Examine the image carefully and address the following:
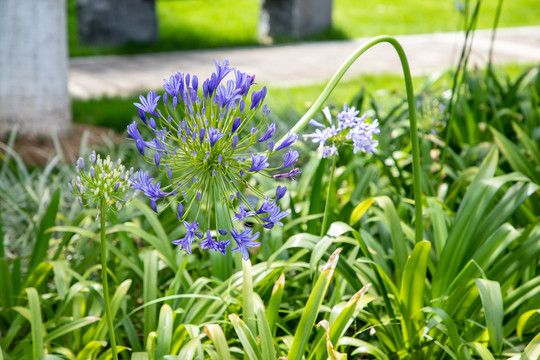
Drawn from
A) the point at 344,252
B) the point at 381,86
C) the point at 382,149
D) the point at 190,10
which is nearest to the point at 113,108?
the point at 381,86

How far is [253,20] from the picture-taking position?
11008mm

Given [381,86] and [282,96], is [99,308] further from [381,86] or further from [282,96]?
[381,86]

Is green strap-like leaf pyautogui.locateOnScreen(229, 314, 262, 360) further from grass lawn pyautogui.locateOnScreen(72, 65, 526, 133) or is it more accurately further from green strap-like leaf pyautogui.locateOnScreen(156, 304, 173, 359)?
grass lawn pyautogui.locateOnScreen(72, 65, 526, 133)

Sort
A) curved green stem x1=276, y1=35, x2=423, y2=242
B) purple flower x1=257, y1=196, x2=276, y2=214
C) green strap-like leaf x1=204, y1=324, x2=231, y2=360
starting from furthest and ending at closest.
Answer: green strap-like leaf x1=204, y1=324, x2=231, y2=360 → curved green stem x1=276, y1=35, x2=423, y2=242 → purple flower x1=257, y1=196, x2=276, y2=214

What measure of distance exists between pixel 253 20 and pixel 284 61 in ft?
9.44

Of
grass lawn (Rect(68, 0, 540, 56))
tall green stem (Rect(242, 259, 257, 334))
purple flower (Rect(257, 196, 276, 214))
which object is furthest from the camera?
grass lawn (Rect(68, 0, 540, 56))

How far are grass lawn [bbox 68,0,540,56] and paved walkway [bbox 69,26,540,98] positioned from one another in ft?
1.39

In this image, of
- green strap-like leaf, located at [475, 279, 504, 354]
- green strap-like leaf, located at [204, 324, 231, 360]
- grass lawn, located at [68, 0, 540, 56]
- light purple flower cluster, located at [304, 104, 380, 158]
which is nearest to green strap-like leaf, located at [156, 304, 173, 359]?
green strap-like leaf, located at [204, 324, 231, 360]

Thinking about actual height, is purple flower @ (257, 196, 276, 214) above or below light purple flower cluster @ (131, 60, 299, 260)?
below

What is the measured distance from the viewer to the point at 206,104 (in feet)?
4.70

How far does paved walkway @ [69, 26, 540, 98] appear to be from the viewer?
731 cm

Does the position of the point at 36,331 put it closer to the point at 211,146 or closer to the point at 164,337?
the point at 164,337

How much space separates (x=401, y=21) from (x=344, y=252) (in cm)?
969

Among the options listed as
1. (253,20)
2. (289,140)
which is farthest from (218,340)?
(253,20)
